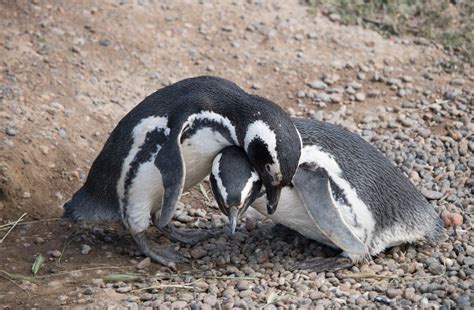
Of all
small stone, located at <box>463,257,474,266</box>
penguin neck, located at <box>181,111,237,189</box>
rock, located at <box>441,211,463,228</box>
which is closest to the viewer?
penguin neck, located at <box>181,111,237,189</box>

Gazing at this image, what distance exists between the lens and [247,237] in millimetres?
4324

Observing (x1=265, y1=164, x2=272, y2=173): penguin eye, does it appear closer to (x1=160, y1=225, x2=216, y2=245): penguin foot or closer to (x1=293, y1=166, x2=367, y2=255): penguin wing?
(x1=293, y1=166, x2=367, y2=255): penguin wing

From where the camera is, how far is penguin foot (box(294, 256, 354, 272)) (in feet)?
12.9

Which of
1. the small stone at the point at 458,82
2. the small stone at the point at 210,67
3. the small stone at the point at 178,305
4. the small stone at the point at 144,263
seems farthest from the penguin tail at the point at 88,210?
the small stone at the point at 458,82

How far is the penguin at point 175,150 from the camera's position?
3.49 metres

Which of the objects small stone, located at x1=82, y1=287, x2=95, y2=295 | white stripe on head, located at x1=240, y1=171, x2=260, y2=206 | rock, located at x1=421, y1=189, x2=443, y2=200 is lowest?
small stone, located at x1=82, y1=287, x2=95, y2=295

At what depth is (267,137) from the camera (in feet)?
11.3

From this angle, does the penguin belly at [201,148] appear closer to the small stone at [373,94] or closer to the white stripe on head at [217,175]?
the white stripe on head at [217,175]

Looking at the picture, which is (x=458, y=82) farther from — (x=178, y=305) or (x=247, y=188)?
(x=178, y=305)

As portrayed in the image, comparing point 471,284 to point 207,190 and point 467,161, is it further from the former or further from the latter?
point 207,190

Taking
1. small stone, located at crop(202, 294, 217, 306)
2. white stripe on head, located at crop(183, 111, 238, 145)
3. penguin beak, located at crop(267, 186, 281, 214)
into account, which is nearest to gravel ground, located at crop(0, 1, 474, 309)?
small stone, located at crop(202, 294, 217, 306)

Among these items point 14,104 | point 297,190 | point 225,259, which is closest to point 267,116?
point 297,190

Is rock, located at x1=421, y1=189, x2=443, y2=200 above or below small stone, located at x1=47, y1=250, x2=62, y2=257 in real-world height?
above

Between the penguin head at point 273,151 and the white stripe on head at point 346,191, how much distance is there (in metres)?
0.27
